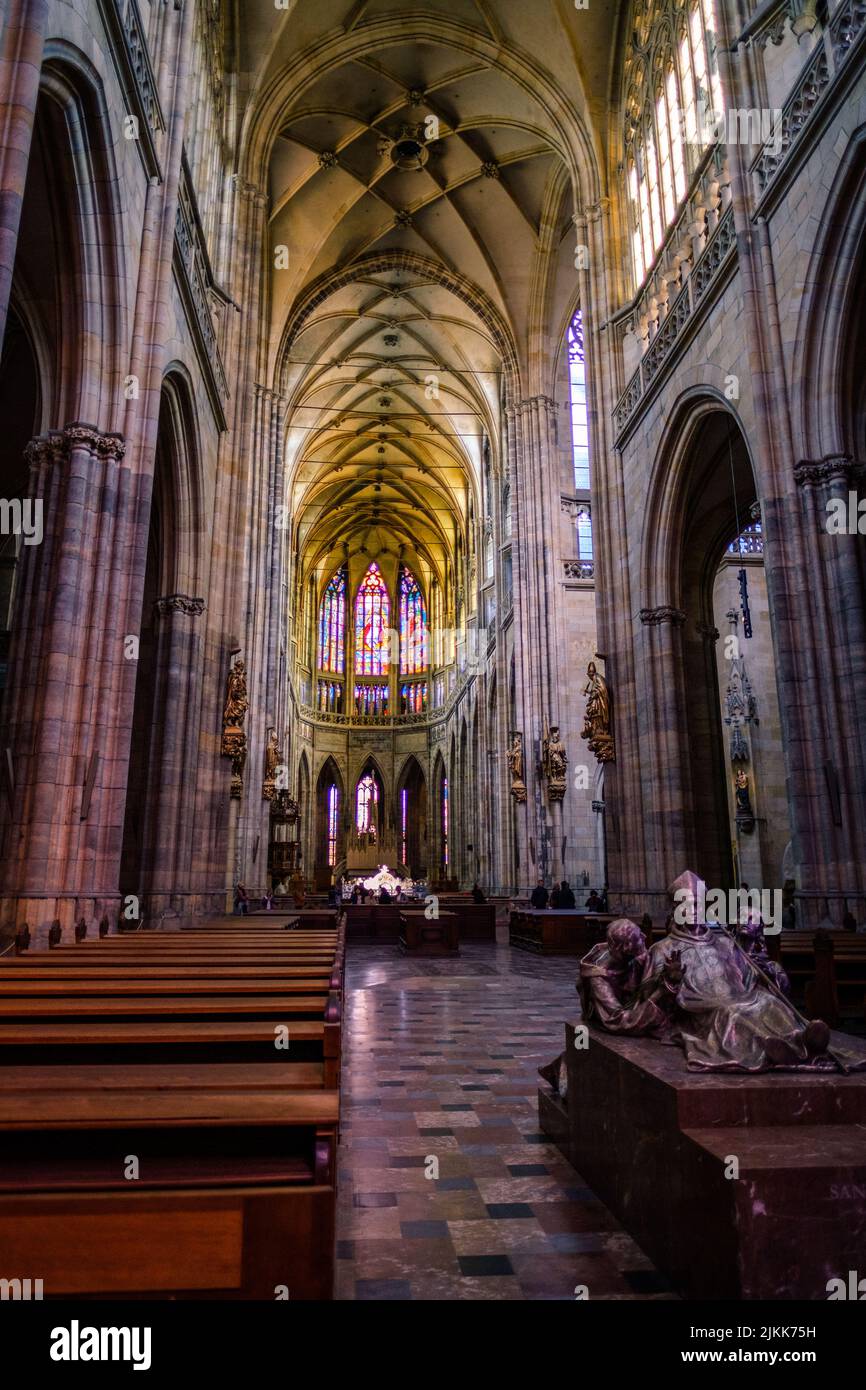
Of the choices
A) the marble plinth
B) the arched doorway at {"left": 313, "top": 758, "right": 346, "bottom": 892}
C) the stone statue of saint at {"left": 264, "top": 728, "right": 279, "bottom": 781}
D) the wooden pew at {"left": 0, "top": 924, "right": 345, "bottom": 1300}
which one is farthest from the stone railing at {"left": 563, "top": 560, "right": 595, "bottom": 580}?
the arched doorway at {"left": 313, "top": 758, "right": 346, "bottom": 892}

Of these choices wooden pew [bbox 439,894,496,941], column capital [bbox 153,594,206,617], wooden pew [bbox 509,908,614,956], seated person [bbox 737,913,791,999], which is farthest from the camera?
wooden pew [bbox 439,894,496,941]

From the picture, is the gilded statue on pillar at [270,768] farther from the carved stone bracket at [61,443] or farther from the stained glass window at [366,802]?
the stained glass window at [366,802]

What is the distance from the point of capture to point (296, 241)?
2438cm

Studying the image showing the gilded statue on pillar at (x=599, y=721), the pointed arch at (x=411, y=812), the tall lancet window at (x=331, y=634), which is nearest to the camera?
the gilded statue on pillar at (x=599, y=721)

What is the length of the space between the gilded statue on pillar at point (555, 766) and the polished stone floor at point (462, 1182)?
13.7 meters

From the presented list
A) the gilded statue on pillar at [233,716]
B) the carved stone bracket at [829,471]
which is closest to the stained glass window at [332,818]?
the gilded statue on pillar at [233,716]

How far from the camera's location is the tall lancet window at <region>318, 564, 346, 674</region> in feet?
161

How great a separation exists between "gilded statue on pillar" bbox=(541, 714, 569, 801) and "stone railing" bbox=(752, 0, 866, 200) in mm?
13382

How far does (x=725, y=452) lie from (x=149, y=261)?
9346mm

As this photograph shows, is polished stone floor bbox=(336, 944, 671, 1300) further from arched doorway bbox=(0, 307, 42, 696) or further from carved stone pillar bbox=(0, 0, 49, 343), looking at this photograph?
arched doorway bbox=(0, 307, 42, 696)

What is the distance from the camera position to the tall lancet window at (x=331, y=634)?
49.0 metres

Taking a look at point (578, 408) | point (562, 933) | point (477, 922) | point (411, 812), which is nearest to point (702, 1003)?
point (562, 933)

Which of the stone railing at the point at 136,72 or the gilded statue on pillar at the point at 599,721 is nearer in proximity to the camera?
the stone railing at the point at 136,72
